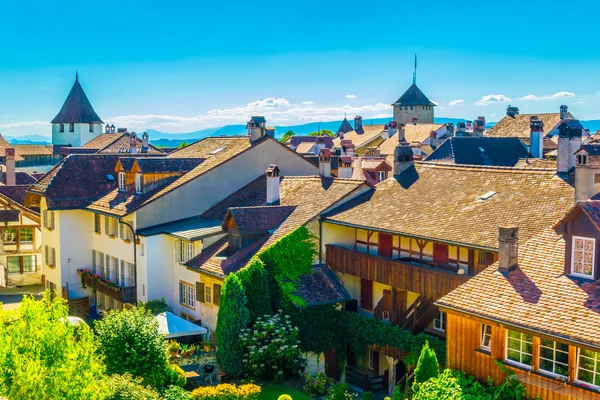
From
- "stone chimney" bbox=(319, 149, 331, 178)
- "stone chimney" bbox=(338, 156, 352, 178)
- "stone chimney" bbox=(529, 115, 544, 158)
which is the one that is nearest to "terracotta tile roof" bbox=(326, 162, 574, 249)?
"stone chimney" bbox=(319, 149, 331, 178)

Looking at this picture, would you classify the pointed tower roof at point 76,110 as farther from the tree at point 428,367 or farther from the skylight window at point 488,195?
the tree at point 428,367

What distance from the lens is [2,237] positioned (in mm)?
52688

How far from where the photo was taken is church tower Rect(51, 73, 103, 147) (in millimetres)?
123625

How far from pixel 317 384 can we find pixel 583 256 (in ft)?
38.4

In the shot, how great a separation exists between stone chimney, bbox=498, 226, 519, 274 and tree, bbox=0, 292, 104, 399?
41.1 ft

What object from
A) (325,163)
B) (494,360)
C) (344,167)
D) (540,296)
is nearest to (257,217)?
(325,163)

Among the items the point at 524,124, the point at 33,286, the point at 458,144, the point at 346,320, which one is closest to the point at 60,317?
the point at 346,320

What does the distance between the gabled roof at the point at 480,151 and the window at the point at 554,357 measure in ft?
116

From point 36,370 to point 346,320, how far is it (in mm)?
14280

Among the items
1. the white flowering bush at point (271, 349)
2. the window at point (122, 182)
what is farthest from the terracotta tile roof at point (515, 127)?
the white flowering bush at point (271, 349)

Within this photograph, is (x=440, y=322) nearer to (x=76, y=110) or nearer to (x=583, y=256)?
(x=583, y=256)

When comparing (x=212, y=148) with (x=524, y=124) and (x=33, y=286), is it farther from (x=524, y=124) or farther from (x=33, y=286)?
(x=524, y=124)

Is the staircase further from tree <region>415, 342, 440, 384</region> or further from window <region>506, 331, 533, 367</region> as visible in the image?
window <region>506, 331, 533, 367</region>

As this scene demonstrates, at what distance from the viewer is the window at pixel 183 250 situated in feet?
124
